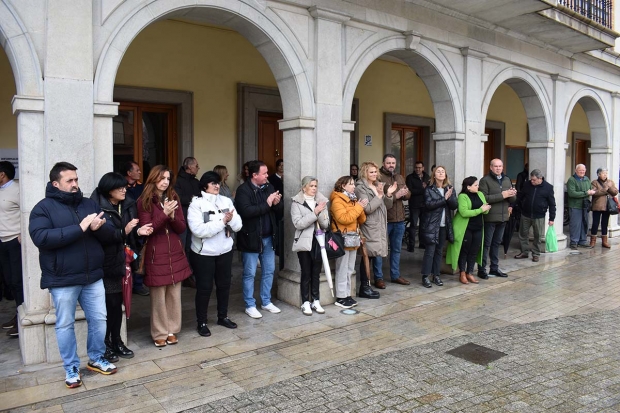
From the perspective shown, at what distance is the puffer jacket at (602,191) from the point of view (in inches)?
462

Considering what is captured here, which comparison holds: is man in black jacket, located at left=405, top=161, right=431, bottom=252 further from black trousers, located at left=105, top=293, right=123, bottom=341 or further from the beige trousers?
black trousers, located at left=105, top=293, right=123, bottom=341

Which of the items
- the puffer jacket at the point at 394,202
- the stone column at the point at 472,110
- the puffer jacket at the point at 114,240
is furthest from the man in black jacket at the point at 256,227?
the stone column at the point at 472,110

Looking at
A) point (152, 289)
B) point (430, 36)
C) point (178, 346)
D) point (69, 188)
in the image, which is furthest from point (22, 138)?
point (430, 36)

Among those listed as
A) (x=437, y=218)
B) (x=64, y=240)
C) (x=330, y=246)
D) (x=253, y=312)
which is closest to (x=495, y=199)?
(x=437, y=218)

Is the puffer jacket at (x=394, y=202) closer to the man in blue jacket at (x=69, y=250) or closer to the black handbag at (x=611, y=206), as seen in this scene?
the man in blue jacket at (x=69, y=250)

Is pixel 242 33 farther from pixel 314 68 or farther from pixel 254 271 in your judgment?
pixel 254 271

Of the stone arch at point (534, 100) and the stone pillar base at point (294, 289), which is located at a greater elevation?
the stone arch at point (534, 100)

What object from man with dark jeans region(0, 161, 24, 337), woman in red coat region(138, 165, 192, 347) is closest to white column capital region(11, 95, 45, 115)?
woman in red coat region(138, 165, 192, 347)

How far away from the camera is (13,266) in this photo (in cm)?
578

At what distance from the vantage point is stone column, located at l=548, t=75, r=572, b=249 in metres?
11.0

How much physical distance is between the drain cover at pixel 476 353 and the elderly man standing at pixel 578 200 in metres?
7.45

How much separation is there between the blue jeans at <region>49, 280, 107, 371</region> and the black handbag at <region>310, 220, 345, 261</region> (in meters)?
2.52

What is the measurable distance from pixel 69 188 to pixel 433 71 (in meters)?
5.93

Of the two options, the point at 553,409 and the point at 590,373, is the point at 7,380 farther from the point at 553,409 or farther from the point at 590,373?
the point at 590,373
